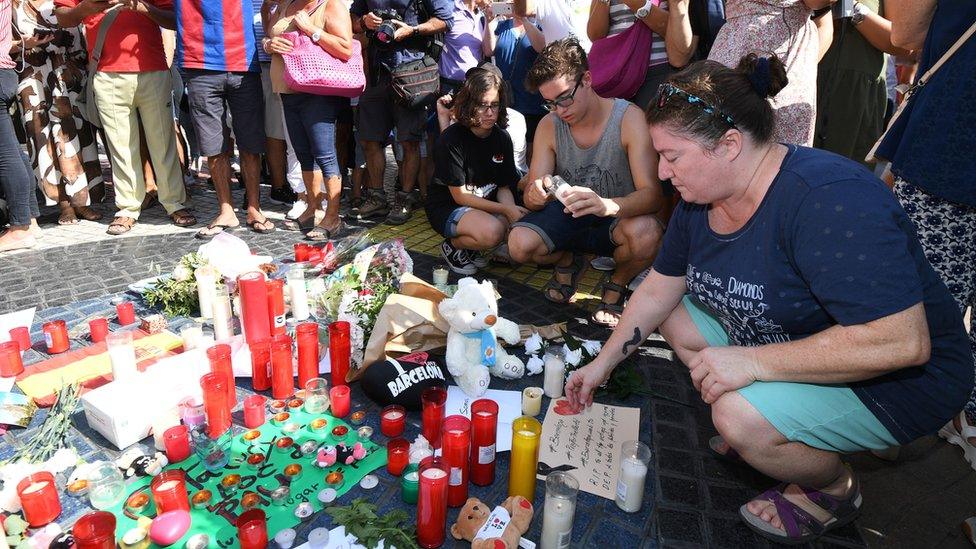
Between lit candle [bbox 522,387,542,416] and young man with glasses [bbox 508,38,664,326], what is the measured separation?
1147mm

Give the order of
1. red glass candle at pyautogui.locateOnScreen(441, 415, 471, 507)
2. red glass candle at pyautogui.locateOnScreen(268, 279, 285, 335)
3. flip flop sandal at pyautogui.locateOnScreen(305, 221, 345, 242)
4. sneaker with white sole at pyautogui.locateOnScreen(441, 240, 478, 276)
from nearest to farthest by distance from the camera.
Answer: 1. red glass candle at pyautogui.locateOnScreen(441, 415, 471, 507)
2. red glass candle at pyautogui.locateOnScreen(268, 279, 285, 335)
3. sneaker with white sole at pyautogui.locateOnScreen(441, 240, 478, 276)
4. flip flop sandal at pyautogui.locateOnScreen(305, 221, 345, 242)

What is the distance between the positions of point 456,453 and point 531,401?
2.12ft

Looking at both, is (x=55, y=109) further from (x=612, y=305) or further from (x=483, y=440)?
(x=483, y=440)

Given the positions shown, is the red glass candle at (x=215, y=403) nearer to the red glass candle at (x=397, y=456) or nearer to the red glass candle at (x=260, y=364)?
the red glass candle at (x=260, y=364)

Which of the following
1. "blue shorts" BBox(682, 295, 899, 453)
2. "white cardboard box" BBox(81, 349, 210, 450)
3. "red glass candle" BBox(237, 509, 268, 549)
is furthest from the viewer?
"white cardboard box" BBox(81, 349, 210, 450)

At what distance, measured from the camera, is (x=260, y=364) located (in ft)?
9.17

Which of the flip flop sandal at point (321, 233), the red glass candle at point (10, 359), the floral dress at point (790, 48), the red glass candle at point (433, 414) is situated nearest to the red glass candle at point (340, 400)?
the red glass candle at point (433, 414)

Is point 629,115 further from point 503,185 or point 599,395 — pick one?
point 599,395

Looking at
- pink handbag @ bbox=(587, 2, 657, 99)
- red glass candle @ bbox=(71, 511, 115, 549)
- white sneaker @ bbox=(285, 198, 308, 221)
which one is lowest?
white sneaker @ bbox=(285, 198, 308, 221)

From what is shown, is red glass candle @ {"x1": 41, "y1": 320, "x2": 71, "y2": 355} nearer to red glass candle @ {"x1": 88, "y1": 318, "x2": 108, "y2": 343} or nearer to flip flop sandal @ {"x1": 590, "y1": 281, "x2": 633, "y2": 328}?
red glass candle @ {"x1": 88, "y1": 318, "x2": 108, "y2": 343}

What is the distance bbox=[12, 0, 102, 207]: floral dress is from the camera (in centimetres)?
514

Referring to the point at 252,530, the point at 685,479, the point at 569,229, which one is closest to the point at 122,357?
the point at 252,530

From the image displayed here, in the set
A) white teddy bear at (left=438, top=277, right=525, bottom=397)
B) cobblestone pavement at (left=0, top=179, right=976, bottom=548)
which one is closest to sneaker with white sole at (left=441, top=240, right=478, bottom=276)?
cobblestone pavement at (left=0, top=179, right=976, bottom=548)

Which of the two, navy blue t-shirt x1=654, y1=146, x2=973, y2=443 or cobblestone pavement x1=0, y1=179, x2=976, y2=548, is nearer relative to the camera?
navy blue t-shirt x1=654, y1=146, x2=973, y2=443
